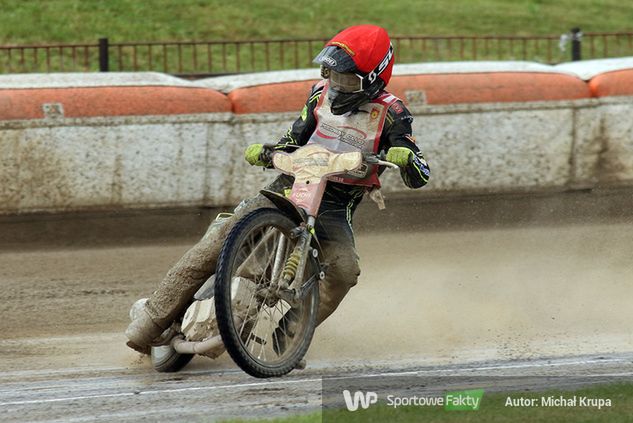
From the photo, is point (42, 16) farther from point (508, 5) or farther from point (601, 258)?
point (601, 258)

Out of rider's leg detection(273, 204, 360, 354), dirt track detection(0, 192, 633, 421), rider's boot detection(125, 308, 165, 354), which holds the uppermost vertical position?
rider's leg detection(273, 204, 360, 354)

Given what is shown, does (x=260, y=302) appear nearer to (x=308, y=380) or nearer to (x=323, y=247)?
(x=308, y=380)

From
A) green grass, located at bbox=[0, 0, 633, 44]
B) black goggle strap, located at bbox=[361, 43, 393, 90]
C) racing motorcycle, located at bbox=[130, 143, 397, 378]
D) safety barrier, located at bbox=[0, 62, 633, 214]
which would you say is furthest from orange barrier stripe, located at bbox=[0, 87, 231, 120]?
green grass, located at bbox=[0, 0, 633, 44]

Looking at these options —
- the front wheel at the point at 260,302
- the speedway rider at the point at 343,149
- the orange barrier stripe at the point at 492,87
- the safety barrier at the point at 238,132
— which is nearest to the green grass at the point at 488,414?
the front wheel at the point at 260,302

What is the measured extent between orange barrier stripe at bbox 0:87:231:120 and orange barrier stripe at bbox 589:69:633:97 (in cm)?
376

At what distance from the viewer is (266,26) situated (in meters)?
21.2

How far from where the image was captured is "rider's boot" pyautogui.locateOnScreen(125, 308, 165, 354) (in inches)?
289

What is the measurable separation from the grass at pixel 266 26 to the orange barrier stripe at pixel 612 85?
563cm

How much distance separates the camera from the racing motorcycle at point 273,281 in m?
6.46

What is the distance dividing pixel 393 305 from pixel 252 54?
852 cm

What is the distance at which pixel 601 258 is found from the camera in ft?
35.5

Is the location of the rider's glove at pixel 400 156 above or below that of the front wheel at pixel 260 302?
above

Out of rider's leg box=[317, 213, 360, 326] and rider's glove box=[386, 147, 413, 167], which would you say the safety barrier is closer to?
rider's leg box=[317, 213, 360, 326]

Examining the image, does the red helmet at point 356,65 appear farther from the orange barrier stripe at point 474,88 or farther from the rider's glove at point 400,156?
the orange barrier stripe at point 474,88
